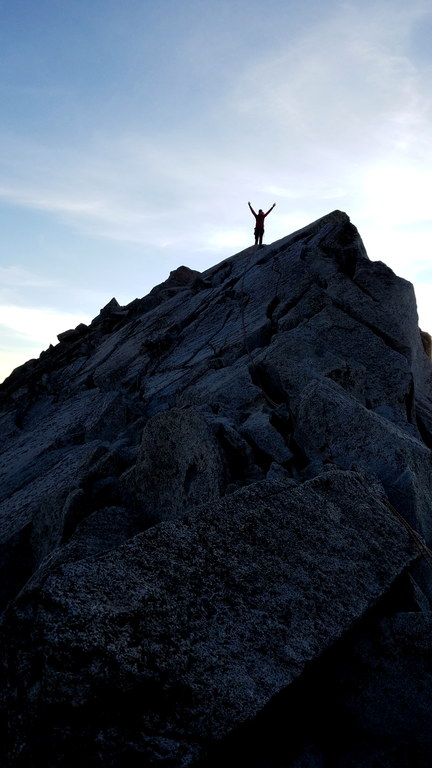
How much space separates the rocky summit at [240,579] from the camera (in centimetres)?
301

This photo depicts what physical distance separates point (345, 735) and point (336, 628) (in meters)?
0.65

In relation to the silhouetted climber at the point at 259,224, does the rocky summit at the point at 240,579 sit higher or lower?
lower

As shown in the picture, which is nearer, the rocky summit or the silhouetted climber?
the rocky summit

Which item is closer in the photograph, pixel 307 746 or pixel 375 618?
pixel 307 746

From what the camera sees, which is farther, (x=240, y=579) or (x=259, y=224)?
(x=259, y=224)

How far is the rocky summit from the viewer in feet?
9.89

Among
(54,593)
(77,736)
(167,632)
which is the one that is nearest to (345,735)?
(167,632)

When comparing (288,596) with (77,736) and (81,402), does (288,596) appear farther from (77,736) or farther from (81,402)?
(81,402)

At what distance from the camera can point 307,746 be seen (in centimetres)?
359

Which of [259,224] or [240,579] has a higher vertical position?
[259,224]

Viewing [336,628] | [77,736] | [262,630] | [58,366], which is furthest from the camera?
[58,366]

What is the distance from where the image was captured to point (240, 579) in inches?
149

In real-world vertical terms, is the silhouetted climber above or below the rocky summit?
above

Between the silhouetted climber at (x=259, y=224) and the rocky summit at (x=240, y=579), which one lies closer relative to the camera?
the rocky summit at (x=240, y=579)
